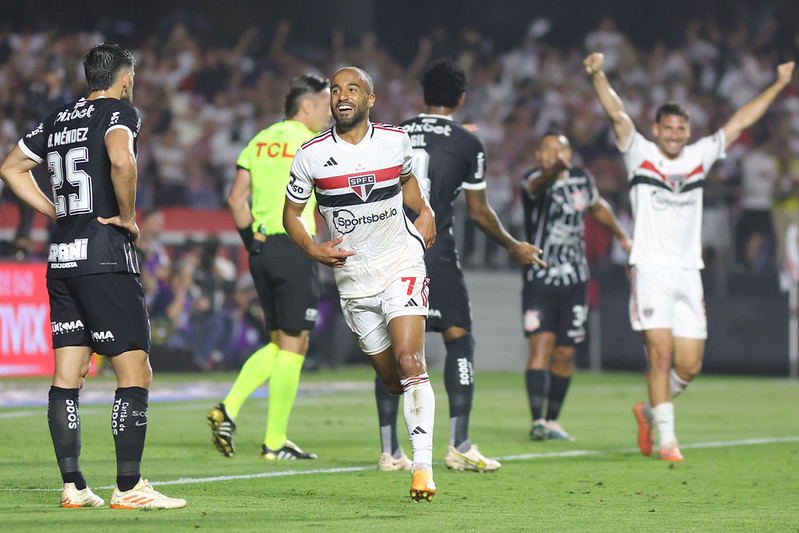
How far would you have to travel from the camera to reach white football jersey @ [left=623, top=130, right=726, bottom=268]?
9.25 m

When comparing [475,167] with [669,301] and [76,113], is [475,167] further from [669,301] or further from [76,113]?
[76,113]

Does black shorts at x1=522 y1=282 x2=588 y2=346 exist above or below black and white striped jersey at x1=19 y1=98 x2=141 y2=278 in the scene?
below

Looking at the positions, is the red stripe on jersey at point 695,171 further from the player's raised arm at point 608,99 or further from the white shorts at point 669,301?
the white shorts at point 669,301

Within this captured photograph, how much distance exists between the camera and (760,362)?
1852cm

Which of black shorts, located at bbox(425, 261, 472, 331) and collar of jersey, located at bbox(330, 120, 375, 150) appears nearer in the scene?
collar of jersey, located at bbox(330, 120, 375, 150)

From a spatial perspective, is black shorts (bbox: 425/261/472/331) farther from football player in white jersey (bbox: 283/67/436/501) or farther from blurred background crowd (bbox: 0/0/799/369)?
blurred background crowd (bbox: 0/0/799/369)

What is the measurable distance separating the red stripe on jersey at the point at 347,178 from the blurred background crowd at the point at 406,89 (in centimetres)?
995

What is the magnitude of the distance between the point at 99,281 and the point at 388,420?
263 centimetres

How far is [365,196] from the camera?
6.62 metres

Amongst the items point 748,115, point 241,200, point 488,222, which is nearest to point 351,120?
point 488,222

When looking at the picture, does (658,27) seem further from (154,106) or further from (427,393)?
(427,393)

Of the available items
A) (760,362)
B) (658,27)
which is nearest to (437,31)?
(658,27)

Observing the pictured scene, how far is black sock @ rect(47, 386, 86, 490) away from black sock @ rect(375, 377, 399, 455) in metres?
2.40

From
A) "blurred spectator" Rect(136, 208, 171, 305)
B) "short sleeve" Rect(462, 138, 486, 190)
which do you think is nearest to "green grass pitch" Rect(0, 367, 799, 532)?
"short sleeve" Rect(462, 138, 486, 190)
